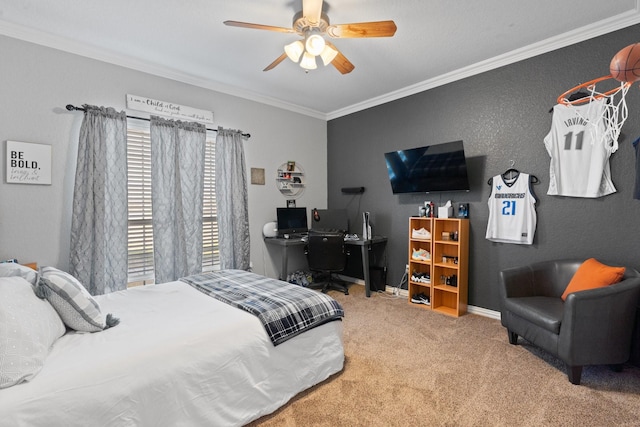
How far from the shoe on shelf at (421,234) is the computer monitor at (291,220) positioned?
164cm

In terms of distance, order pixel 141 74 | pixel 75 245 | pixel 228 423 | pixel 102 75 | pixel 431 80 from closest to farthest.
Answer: pixel 228 423
pixel 75 245
pixel 102 75
pixel 141 74
pixel 431 80

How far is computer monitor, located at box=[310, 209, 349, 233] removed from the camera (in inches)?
181

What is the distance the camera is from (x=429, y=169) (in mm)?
3625

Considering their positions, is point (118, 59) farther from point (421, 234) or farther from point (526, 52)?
point (526, 52)

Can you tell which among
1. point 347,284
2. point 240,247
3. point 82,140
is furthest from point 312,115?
point 82,140

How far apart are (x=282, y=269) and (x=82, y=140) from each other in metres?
2.74

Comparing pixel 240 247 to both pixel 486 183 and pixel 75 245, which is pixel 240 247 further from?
pixel 486 183

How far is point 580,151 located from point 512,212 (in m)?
0.76

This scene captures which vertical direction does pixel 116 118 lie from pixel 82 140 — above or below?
above

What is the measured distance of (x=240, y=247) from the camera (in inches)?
155

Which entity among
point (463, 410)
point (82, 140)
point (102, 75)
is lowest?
point (463, 410)

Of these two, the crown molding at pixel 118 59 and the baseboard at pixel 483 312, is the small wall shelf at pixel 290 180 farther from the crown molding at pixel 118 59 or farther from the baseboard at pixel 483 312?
the baseboard at pixel 483 312

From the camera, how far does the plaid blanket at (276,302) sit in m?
1.87

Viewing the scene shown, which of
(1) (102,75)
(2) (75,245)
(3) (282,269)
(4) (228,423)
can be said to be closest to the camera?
(4) (228,423)
